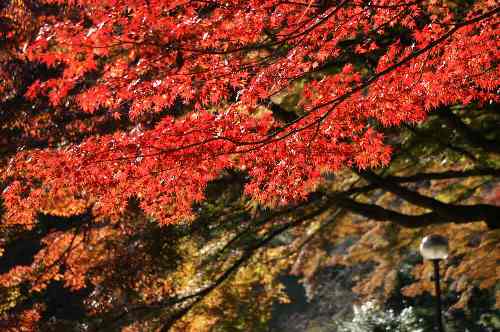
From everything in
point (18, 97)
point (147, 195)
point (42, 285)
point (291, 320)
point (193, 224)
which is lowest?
point (147, 195)

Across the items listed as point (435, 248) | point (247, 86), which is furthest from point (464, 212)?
point (247, 86)

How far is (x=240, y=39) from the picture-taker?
6055mm

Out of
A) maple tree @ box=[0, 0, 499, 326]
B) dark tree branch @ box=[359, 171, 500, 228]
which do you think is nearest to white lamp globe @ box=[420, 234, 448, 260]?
dark tree branch @ box=[359, 171, 500, 228]

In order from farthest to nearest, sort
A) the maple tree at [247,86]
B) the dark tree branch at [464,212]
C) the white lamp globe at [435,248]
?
the white lamp globe at [435,248]
the dark tree branch at [464,212]
the maple tree at [247,86]

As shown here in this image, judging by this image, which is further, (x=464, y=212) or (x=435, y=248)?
(x=435, y=248)

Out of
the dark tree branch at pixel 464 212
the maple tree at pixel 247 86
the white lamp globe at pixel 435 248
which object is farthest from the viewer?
the white lamp globe at pixel 435 248

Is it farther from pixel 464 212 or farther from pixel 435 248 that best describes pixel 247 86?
pixel 435 248

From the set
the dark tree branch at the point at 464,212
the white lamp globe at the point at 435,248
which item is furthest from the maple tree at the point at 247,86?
the white lamp globe at the point at 435,248

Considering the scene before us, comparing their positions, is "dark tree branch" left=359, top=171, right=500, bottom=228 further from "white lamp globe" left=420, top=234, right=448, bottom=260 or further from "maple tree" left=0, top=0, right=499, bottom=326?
"white lamp globe" left=420, top=234, right=448, bottom=260

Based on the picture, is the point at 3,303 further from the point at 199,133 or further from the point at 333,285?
the point at 333,285

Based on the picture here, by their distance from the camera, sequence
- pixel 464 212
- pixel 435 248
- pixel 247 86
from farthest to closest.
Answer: pixel 435 248, pixel 464 212, pixel 247 86

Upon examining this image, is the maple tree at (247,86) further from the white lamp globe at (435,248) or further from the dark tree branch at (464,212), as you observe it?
the white lamp globe at (435,248)

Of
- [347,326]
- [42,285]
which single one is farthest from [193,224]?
[347,326]

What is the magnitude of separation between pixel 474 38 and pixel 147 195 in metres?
3.82
